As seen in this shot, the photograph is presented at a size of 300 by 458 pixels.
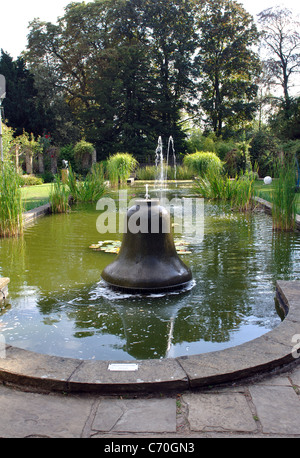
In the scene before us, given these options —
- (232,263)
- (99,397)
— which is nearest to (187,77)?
(232,263)

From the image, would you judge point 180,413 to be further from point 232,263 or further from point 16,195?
point 16,195

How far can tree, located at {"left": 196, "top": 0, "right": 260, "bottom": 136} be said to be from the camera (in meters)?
30.7

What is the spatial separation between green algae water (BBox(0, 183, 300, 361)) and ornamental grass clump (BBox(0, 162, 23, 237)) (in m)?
0.36

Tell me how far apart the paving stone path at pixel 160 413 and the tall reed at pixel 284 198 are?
14.1 ft

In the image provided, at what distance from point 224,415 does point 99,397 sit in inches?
22.6

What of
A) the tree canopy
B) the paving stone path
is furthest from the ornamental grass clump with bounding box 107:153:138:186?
the paving stone path

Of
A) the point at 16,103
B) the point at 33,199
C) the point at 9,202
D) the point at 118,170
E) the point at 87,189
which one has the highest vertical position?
the point at 16,103

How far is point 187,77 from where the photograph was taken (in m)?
31.6

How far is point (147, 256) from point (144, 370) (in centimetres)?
173

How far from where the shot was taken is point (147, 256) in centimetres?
380

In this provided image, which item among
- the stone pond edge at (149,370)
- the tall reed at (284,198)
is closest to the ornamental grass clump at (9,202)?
the tall reed at (284,198)

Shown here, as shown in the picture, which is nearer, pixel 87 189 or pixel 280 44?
pixel 87 189

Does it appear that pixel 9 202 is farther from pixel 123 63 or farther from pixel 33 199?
pixel 123 63

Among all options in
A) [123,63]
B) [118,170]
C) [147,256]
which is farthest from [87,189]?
[123,63]
